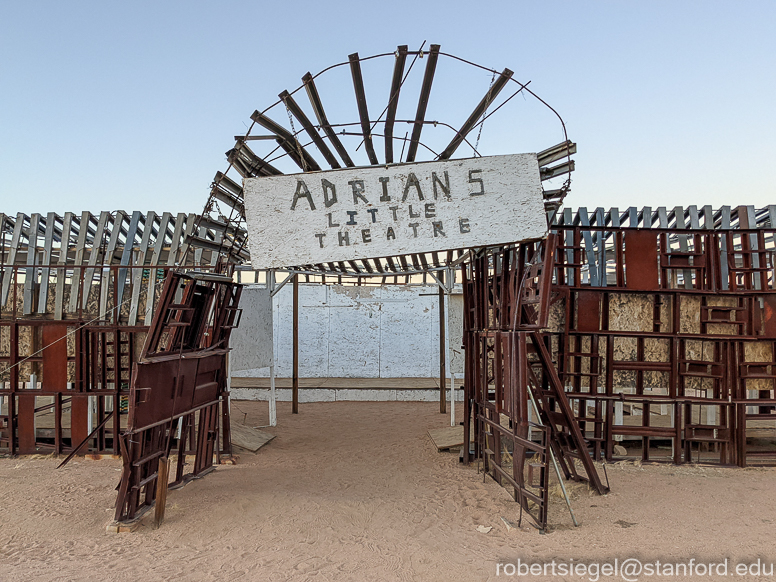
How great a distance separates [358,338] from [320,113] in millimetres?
13304

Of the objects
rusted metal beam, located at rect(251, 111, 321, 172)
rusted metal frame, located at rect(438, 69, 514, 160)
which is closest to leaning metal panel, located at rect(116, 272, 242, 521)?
rusted metal beam, located at rect(251, 111, 321, 172)

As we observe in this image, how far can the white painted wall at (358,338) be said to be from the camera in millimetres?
18641

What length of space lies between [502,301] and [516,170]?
1.73 m

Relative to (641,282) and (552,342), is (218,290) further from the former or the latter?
(641,282)

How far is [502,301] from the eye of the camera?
22.2ft

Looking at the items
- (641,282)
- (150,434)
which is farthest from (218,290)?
(641,282)

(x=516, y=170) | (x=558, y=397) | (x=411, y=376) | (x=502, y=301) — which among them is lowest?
(x=411, y=376)

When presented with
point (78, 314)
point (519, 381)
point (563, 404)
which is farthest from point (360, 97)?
point (78, 314)

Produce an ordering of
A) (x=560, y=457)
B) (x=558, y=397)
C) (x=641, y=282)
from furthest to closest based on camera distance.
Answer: (x=641, y=282), (x=560, y=457), (x=558, y=397)

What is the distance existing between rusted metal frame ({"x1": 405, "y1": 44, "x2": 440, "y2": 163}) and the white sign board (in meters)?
0.50

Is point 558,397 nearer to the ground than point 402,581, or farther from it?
farther from it

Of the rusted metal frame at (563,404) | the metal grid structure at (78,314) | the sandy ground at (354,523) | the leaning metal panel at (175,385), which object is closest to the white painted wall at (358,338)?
the metal grid structure at (78,314)

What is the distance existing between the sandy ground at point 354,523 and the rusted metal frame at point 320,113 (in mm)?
4062

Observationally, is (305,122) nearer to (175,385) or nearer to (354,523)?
(175,385)
